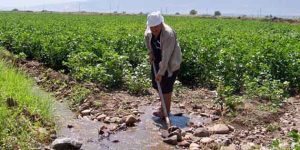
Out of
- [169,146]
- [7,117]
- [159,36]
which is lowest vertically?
[169,146]

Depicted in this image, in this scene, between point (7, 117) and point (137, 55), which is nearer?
point (7, 117)

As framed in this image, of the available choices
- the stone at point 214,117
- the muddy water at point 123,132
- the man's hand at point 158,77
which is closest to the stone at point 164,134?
the muddy water at point 123,132

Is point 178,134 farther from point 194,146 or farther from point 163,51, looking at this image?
point 163,51

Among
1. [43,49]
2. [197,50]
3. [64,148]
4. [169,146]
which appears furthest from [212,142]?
[43,49]

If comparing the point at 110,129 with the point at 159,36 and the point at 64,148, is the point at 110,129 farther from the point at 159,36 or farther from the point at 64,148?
the point at 159,36

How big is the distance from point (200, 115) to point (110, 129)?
1.71 metres

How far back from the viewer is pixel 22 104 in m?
6.94

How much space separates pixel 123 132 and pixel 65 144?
3.99ft

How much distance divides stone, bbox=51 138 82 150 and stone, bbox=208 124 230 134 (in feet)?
6.60

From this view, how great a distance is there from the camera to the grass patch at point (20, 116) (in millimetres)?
5773

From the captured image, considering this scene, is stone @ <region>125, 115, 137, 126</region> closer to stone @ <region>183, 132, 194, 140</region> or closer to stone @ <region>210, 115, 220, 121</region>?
stone @ <region>183, 132, 194, 140</region>

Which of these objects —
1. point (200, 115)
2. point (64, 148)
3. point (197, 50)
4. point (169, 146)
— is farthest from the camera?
point (197, 50)

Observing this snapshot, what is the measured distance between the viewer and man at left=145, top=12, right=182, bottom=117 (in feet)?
22.3

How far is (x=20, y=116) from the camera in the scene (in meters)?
6.45
